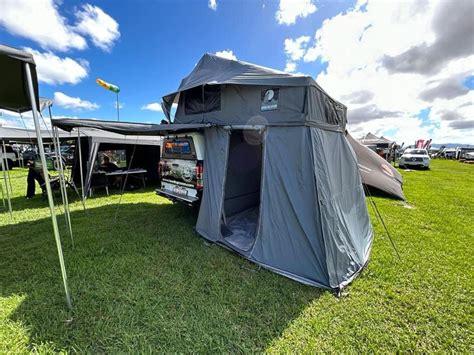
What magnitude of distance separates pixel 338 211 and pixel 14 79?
4916 millimetres

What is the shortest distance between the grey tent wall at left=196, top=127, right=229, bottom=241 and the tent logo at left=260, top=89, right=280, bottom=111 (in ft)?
2.82

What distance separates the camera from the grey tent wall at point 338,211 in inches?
120

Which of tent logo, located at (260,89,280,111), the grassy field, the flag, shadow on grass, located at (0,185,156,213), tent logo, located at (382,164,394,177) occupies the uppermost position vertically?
the flag

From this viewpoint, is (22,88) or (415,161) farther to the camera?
(415,161)

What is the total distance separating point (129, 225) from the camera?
502 centimetres

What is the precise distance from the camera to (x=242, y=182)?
5793 millimetres

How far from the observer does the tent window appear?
4.44 meters

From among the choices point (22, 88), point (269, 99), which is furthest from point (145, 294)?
point (22, 88)

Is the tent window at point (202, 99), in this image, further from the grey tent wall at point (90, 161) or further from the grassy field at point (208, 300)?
the grey tent wall at point (90, 161)

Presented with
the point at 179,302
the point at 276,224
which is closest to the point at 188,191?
the point at 276,224

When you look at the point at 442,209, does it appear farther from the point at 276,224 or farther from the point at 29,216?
the point at 29,216

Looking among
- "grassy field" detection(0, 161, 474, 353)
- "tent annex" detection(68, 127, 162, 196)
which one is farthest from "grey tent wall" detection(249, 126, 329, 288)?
"tent annex" detection(68, 127, 162, 196)

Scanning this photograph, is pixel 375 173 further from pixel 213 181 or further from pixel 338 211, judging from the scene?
pixel 213 181

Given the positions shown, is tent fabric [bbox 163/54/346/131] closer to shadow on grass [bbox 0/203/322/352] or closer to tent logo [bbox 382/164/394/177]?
shadow on grass [bbox 0/203/322/352]
